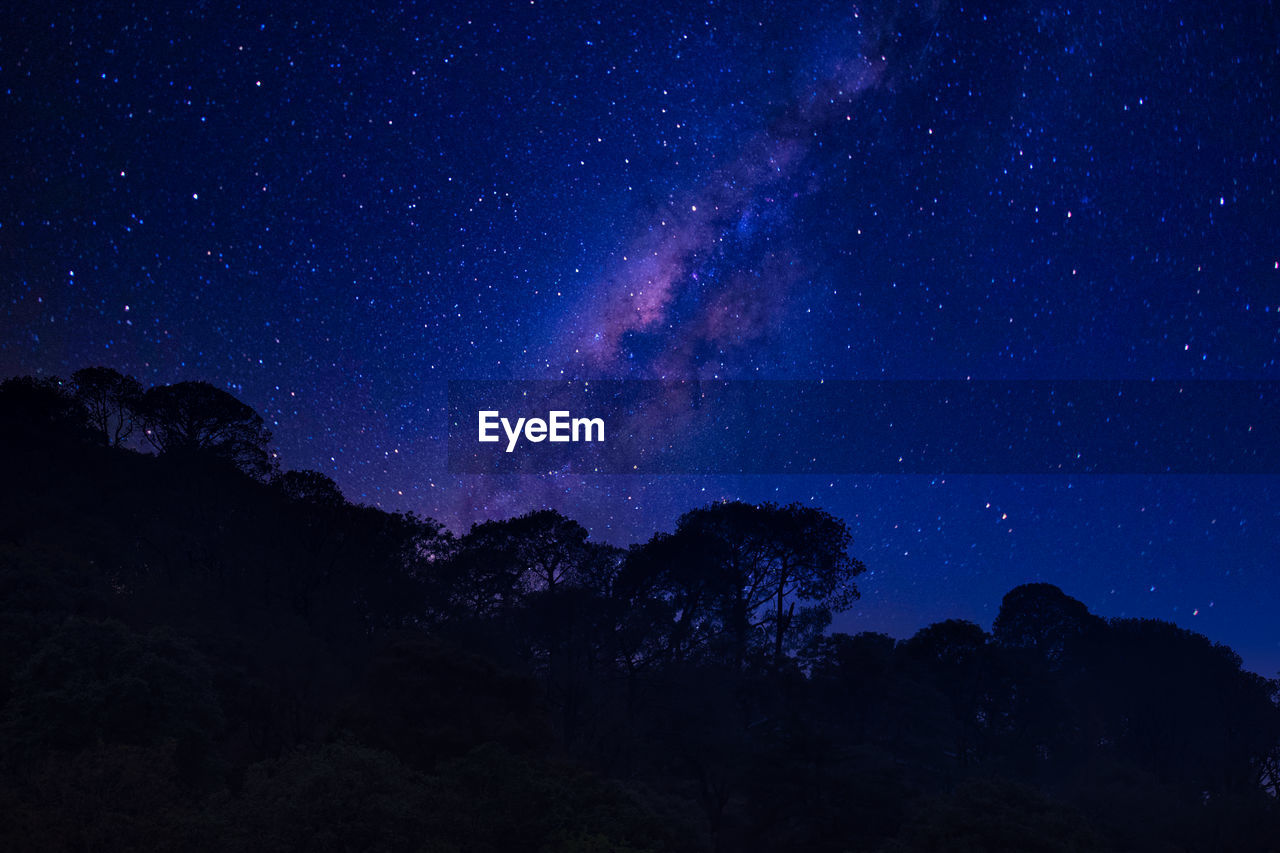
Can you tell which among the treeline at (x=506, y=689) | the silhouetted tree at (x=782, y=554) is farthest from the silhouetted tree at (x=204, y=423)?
the silhouetted tree at (x=782, y=554)

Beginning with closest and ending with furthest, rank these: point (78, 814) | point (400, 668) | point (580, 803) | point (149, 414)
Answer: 1. point (78, 814)
2. point (580, 803)
3. point (400, 668)
4. point (149, 414)

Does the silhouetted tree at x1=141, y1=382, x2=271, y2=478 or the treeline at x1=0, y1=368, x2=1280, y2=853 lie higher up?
the silhouetted tree at x1=141, y1=382, x2=271, y2=478

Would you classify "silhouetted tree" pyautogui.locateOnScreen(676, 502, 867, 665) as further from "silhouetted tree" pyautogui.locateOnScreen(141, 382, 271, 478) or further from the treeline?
"silhouetted tree" pyautogui.locateOnScreen(141, 382, 271, 478)

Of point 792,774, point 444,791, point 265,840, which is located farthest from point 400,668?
point 792,774

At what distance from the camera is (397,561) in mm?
47344

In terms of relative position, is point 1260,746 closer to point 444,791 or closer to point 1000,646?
point 1000,646

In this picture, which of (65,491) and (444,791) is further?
(65,491)

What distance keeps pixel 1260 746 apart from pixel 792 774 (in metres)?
44.9

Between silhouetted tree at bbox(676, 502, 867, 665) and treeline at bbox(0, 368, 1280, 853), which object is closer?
treeline at bbox(0, 368, 1280, 853)

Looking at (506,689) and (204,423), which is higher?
(204,423)

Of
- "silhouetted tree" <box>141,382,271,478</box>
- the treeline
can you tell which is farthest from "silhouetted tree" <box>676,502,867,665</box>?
"silhouetted tree" <box>141,382,271,478</box>

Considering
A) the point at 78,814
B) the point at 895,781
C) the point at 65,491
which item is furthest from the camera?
the point at 65,491

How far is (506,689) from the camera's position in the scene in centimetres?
2692

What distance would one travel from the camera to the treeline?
16.7m
